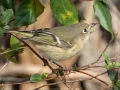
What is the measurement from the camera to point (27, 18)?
1.65 meters

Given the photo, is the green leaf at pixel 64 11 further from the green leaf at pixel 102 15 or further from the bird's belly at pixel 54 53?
the bird's belly at pixel 54 53

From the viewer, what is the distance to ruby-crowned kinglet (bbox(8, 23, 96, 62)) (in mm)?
1904

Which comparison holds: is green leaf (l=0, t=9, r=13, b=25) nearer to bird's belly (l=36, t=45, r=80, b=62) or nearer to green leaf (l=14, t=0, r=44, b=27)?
green leaf (l=14, t=0, r=44, b=27)

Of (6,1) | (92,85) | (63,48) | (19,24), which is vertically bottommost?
(92,85)

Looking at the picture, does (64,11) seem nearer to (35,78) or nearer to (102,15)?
(102,15)

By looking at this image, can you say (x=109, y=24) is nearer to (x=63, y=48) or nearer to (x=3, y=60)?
(x=63, y=48)

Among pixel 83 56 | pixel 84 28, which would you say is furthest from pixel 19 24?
pixel 83 56

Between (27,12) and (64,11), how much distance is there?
18 cm

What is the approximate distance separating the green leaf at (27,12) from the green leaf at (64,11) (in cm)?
10

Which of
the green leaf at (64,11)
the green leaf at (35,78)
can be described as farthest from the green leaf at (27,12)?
the green leaf at (35,78)

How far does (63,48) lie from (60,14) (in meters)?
0.43

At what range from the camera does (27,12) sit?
→ 1.66 meters

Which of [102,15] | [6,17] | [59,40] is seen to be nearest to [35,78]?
[6,17]

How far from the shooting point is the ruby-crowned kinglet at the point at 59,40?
190 centimetres
